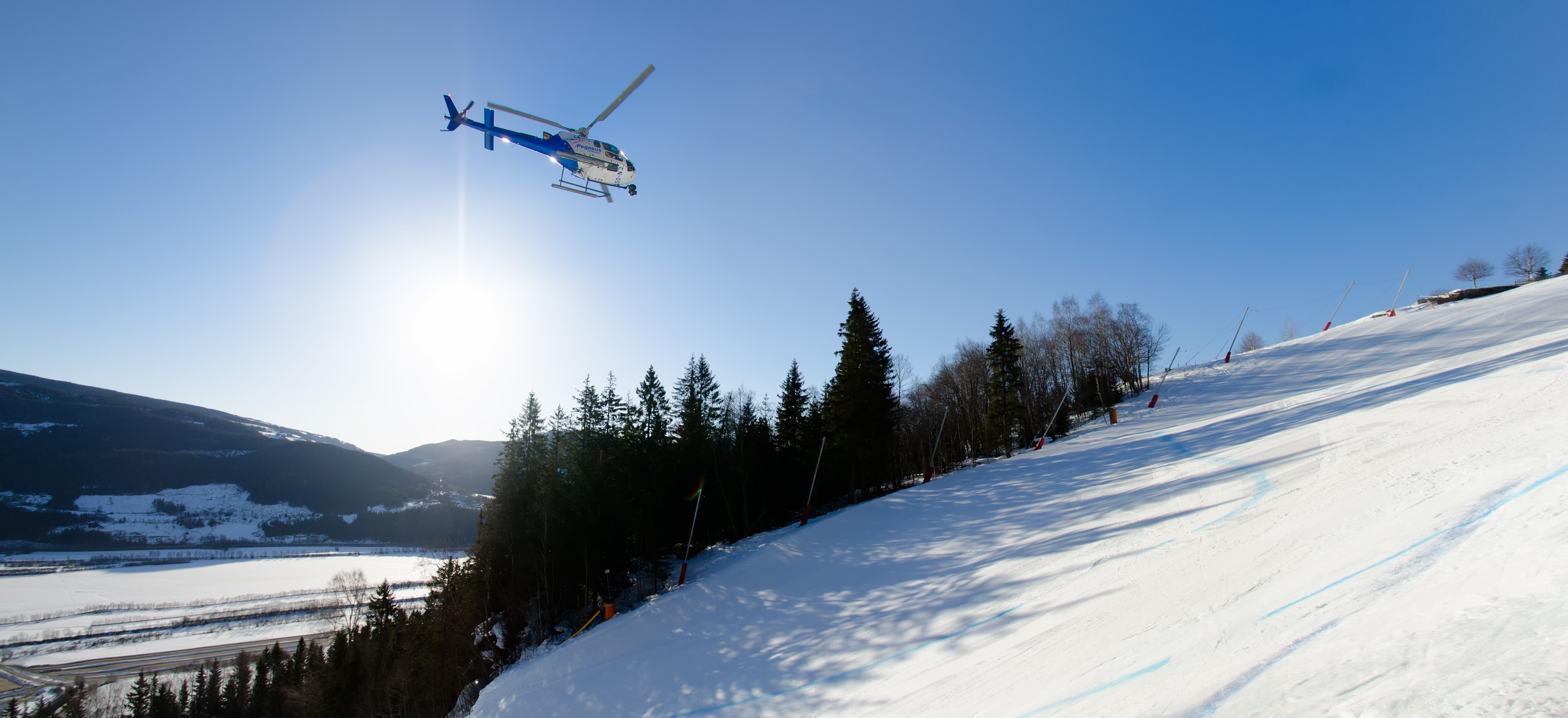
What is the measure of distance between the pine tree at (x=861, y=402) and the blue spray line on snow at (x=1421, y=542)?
83.3ft

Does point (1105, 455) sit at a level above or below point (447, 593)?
above

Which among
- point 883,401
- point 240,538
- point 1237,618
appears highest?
point 883,401

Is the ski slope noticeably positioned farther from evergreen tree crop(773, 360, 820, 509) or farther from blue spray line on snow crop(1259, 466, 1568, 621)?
evergreen tree crop(773, 360, 820, 509)

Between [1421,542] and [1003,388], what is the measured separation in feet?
105

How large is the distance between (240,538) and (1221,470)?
220 meters

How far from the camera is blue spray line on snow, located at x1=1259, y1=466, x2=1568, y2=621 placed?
527 cm

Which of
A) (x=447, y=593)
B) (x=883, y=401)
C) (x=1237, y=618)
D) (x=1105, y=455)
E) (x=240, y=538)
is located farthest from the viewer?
(x=240, y=538)

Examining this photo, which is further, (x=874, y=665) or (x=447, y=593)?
(x=447, y=593)

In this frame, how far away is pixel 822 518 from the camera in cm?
2359

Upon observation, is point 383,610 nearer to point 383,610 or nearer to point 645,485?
point 383,610

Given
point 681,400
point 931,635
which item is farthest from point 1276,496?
point 681,400

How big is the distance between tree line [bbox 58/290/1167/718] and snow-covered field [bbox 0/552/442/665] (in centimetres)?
2705

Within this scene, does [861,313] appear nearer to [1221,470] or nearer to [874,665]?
[1221,470]

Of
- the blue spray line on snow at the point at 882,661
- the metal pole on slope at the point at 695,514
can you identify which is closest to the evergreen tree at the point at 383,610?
the metal pole on slope at the point at 695,514
